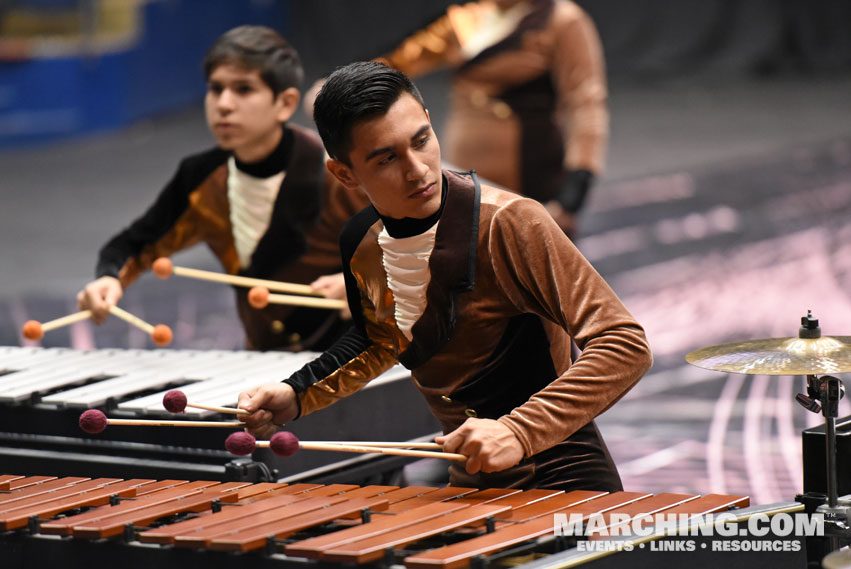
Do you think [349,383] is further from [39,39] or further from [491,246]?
[39,39]

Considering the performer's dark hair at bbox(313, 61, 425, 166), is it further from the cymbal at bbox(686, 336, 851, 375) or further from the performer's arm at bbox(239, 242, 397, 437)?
the cymbal at bbox(686, 336, 851, 375)

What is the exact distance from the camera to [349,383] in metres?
3.13

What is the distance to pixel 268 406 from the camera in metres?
3.07

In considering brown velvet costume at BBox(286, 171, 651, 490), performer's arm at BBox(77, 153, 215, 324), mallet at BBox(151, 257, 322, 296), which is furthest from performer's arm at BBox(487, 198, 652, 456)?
performer's arm at BBox(77, 153, 215, 324)

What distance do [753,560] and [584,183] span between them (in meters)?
2.76

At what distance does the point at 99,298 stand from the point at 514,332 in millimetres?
1597

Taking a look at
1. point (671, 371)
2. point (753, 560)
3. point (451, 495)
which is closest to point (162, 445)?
point (451, 495)

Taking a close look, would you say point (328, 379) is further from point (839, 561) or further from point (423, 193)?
point (839, 561)

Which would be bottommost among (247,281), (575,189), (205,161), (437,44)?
(247,281)

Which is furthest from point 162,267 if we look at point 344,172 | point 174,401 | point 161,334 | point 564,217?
point 564,217

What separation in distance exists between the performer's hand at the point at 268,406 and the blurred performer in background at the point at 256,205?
3.23ft

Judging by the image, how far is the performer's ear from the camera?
2.87 metres

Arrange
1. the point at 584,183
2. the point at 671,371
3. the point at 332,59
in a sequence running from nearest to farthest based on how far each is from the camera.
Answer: the point at 584,183, the point at 671,371, the point at 332,59

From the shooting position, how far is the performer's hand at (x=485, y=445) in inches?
103
